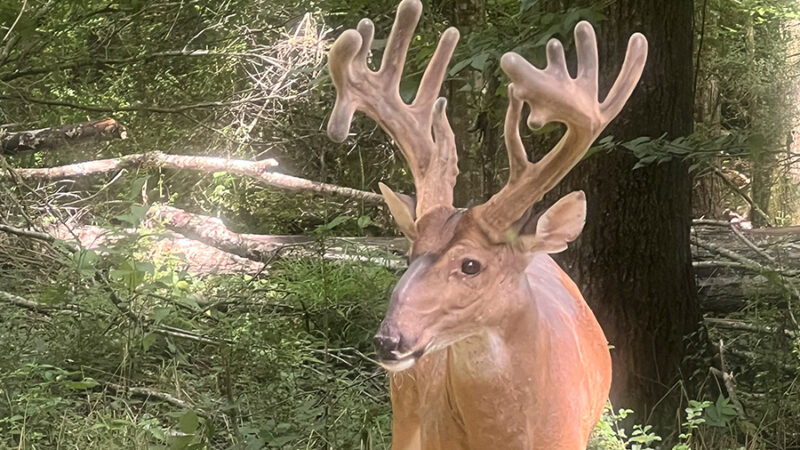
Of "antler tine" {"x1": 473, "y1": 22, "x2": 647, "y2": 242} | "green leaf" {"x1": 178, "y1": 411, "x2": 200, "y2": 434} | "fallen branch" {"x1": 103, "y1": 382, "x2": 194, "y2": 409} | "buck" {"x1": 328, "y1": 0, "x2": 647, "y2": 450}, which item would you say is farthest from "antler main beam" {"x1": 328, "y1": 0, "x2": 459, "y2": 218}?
"fallen branch" {"x1": 103, "y1": 382, "x2": 194, "y2": 409}

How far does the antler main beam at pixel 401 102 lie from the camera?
190cm

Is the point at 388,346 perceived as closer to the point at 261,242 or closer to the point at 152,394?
the point at 152,394

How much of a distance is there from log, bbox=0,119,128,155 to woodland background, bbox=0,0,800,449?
0.05ft

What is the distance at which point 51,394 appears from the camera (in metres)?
3.67

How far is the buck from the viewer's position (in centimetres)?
164

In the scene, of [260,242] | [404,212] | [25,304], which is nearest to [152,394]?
[25,304]

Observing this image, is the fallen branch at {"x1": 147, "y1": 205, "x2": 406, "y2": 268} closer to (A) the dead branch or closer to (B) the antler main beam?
(A) the dead branch

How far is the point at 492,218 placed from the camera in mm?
1731

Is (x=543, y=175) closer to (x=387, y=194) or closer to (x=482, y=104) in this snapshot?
(x=387, y=194)

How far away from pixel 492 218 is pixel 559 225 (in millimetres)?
134

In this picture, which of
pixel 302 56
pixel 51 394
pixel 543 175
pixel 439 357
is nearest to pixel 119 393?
pixel 51 394

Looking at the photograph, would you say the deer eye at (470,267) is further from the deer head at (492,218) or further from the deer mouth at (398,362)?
the deer mouth at (398,362)

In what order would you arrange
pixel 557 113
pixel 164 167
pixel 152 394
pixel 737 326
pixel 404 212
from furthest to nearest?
pixel 164 167 < pixel 737 326 < pixel 152 394 < pixel 404 212 < pixel 557 113

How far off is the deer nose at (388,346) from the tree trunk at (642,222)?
2.02 meters
